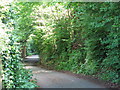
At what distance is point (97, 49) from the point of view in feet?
34.9

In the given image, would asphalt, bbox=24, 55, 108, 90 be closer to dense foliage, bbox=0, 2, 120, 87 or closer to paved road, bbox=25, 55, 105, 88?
paved road, bbox=25, 55, 105, 88

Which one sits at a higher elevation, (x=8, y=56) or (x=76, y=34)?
(x=76, y=34)

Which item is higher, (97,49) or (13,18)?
(13,18)

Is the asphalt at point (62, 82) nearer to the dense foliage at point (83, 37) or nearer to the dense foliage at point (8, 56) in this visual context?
the dense foliage at point (83, 37)

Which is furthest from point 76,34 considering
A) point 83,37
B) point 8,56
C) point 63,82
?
point 8,56

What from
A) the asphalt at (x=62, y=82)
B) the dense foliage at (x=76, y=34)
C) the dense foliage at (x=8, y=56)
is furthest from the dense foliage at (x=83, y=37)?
the dense foliage at (x=8, y=56)

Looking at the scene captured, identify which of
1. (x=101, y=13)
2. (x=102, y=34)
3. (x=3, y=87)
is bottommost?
(x=3, y=87)

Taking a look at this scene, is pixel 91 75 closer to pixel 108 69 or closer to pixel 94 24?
pixel 108 69

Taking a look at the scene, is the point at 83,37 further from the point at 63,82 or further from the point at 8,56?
the point at 8,56

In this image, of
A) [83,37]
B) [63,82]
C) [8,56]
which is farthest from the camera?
[83,37]

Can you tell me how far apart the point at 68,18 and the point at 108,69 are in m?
8.55

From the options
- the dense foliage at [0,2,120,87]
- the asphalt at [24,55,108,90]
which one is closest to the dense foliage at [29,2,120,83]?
the dense foliage at [0,2,120,87]

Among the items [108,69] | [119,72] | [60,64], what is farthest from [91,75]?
[60,64]

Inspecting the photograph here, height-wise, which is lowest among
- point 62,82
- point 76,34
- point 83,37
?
point 62,82
